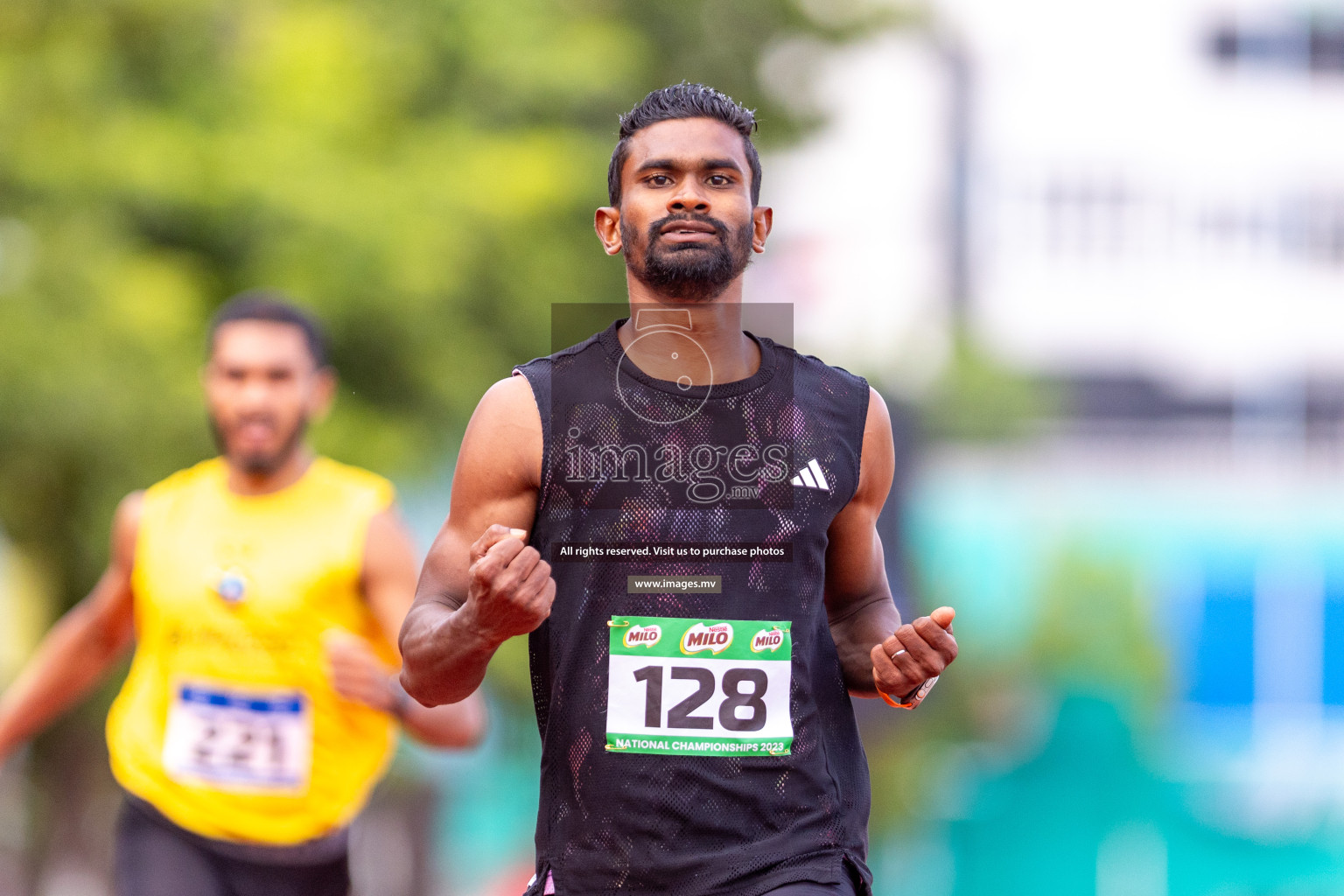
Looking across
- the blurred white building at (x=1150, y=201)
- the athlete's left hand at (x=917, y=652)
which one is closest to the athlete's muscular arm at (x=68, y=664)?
the athlete's left hand at (x=917, y=652)

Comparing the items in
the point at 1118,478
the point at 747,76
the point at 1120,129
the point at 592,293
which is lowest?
the point at 1118,478

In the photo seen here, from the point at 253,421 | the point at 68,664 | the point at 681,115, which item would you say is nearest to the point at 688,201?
the point at 681,115

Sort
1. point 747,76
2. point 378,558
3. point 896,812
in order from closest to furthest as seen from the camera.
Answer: point 378,558 → point 747,76 → point 896,812

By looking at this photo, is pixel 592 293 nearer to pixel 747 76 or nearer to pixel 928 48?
pixel 747 76

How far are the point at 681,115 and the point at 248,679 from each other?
7.72 ft

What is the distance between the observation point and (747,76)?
18.1 metres

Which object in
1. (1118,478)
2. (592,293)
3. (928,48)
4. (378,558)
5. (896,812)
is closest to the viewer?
(378,558)

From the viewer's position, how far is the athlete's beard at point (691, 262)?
10.6 feet

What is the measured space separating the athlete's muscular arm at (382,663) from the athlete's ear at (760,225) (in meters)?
1.78

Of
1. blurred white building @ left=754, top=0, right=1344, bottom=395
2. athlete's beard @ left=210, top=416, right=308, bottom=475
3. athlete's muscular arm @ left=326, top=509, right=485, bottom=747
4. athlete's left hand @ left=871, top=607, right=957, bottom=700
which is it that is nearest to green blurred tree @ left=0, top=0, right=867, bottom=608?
athlete's beard @ left=210, top=416, right=308, bottom=475

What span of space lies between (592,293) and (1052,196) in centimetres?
4312

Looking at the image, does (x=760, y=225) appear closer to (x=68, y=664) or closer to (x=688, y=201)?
(x=688, y=201)

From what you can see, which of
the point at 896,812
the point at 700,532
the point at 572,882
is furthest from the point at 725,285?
the point at 896,812

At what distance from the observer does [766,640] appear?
10.5 feet
